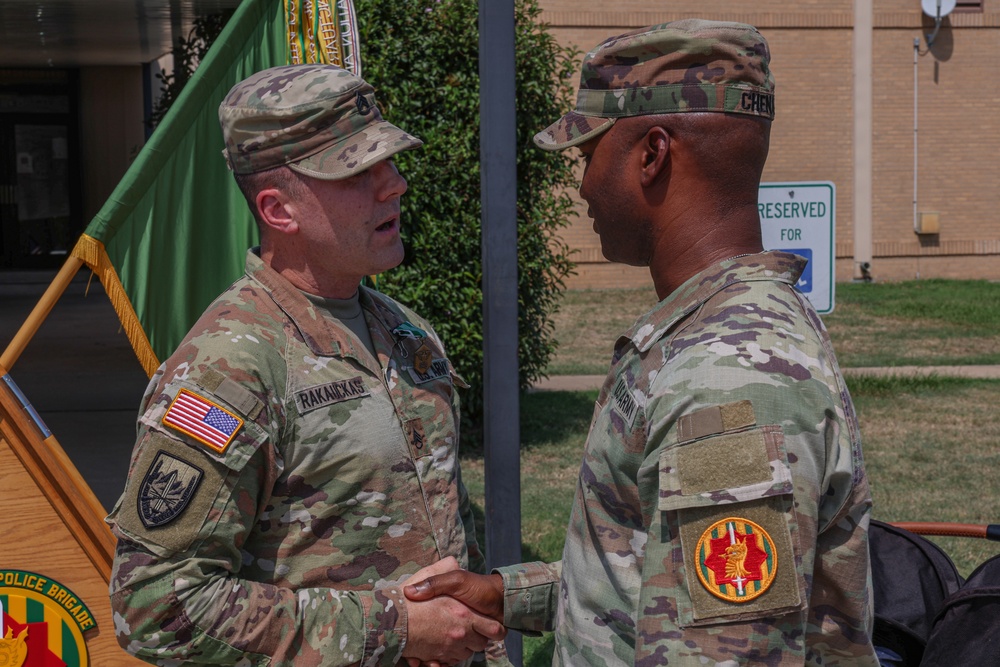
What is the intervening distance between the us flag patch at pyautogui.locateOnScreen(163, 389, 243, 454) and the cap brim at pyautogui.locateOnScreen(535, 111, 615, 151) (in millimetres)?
743

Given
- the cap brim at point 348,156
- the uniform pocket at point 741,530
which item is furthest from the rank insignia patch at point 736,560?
the cap brim at point 348,156

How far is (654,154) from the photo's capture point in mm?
1646

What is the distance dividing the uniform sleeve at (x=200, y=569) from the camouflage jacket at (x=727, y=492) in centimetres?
60

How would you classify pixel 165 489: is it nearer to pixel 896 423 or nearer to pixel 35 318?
pixel 35 318

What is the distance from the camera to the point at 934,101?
1969 cm

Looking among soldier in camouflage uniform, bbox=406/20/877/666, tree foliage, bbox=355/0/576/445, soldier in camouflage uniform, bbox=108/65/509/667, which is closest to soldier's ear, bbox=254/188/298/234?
soldier in camouflage uniform, bbox=108/65/509/667

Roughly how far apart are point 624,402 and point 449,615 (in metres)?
0.75

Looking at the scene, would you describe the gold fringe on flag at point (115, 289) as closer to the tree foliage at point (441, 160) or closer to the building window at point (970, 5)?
the tree foliage at point (441, 160)

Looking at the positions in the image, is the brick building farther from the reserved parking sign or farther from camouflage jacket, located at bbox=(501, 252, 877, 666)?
camouflage jacket, located at bbox=(501, 252, 877, 666)

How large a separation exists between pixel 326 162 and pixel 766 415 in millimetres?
1162

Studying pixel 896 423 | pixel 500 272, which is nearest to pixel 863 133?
pixel 896 423

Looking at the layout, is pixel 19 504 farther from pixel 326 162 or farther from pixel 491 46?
pixel 491 46

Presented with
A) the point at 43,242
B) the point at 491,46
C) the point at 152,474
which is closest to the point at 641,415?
the point at 152,474

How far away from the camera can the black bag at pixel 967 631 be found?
6.88 feet
